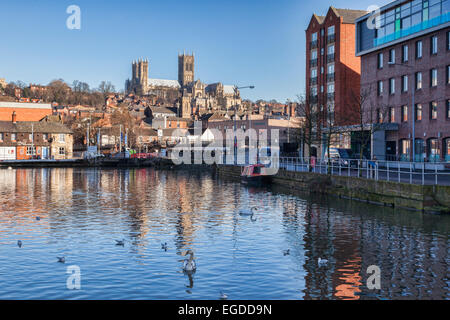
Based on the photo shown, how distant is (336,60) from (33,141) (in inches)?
2498

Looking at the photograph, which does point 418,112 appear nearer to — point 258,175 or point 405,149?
point 405,149

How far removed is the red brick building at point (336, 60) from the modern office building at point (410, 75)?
42.2ft

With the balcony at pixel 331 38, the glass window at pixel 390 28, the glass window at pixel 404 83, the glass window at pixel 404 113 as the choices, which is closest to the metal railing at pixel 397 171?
the glass window at pixel 404 113

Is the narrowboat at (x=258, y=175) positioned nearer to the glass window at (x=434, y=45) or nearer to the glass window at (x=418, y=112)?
the glass window at (x=418, y=112)

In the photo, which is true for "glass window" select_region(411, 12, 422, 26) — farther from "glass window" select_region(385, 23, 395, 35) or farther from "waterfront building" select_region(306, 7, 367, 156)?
"waterfront building" select_region(306, 7, 367, 156)

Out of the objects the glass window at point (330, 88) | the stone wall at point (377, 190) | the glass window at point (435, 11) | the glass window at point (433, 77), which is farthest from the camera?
the glass window at point (330, 88)

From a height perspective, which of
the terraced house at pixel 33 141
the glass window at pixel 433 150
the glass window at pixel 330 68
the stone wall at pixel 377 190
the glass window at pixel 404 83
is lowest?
the stone wall at pixel 377 190

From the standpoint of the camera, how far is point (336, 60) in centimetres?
7362

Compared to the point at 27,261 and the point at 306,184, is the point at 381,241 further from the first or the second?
the point at 306,184

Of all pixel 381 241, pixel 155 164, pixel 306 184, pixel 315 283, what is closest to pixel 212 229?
pixel 381 241

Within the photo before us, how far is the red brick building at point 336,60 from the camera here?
72.5m

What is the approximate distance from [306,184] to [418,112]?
15.0 m
